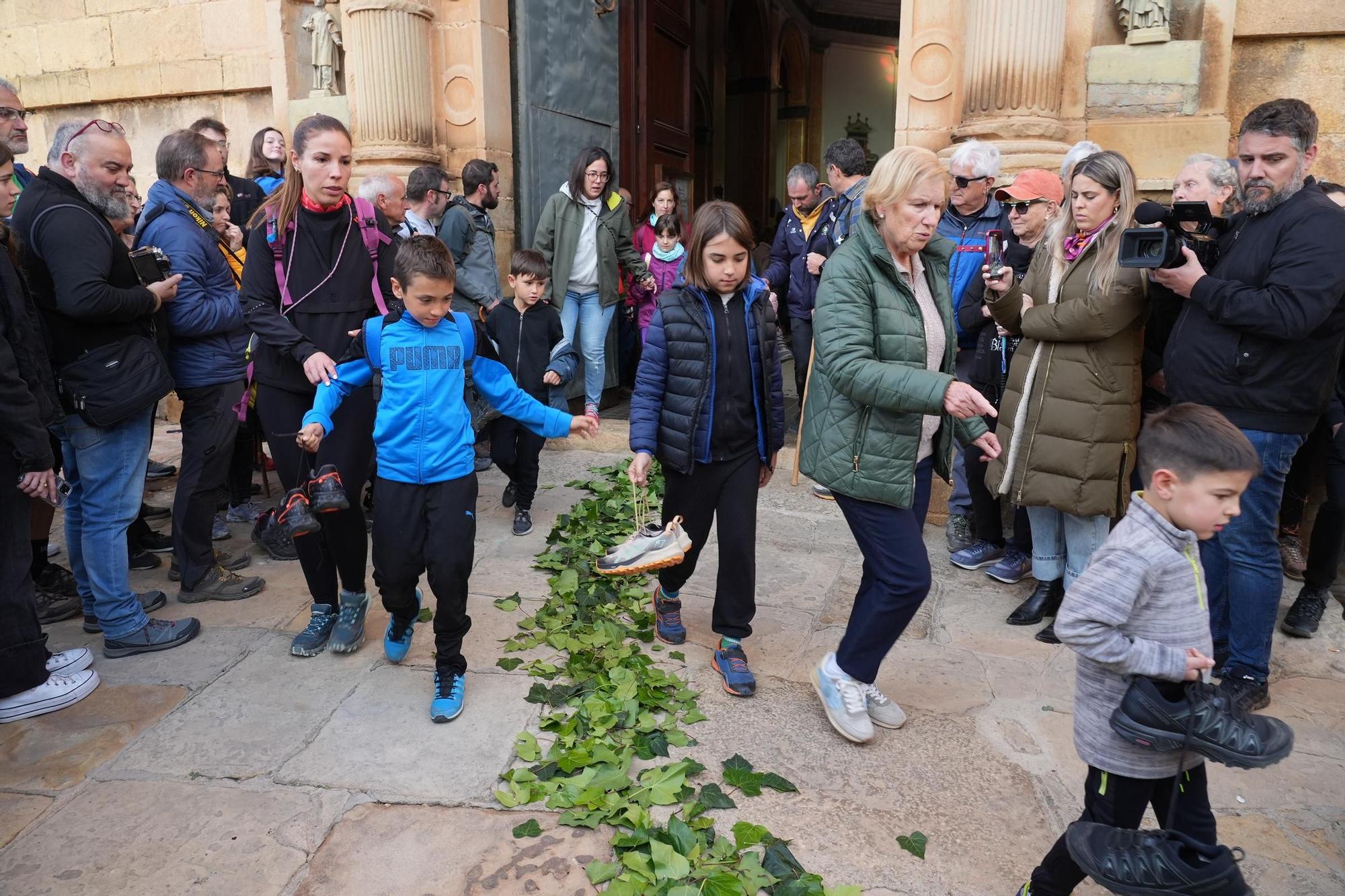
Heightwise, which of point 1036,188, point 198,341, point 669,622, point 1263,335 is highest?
point 1036,188

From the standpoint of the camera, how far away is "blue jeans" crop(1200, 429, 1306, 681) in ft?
11.2

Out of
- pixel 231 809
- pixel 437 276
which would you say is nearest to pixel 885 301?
pixel 437 276

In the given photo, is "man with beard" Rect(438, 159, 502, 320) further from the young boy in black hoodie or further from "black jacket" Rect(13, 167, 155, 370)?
"black jacket" Rect(13, 167, 155, 370)

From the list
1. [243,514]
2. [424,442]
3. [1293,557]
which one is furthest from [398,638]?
[1293,557]

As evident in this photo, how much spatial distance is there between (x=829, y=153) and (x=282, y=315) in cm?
373

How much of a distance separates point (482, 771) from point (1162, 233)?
2828mm

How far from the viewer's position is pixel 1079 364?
3.78 m

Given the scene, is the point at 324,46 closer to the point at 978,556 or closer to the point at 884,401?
the point at 978,556

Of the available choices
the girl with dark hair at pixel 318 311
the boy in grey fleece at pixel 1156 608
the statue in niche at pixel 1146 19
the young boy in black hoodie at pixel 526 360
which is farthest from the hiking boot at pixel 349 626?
the statue in niche at pixel 1146 19

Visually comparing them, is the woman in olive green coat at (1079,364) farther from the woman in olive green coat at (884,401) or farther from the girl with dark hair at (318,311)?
the girl with dark hair at (318,311)

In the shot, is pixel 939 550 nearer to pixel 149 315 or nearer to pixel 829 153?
pixel 829 153

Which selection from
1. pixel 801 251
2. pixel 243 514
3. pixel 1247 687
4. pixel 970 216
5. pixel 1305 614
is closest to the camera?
pixel 1247 687

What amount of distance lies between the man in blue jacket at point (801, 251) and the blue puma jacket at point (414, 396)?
130 inches

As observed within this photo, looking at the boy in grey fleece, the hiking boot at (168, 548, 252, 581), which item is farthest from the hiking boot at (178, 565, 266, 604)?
the boy in grey fleece
